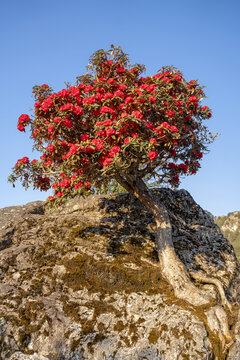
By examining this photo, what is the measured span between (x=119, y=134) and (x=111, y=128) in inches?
18.1

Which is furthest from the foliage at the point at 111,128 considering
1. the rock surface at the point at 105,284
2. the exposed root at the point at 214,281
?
the exposed root at the point at 214,281

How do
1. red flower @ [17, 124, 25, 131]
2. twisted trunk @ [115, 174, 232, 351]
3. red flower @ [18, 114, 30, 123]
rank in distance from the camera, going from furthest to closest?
red flower @ [17, 124, 25, 131] → red flower @ [18, 114, 30, 123] → twisted trunk @ [115, 174, 232, 351]

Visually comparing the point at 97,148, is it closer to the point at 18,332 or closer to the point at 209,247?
the point at 18,332

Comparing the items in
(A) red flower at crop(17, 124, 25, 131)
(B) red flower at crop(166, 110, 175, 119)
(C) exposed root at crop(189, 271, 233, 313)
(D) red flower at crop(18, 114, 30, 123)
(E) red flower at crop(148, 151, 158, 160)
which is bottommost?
(C) exposed root at crop(189, 271, 233, 313)

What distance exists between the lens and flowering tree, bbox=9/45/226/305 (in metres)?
9.85

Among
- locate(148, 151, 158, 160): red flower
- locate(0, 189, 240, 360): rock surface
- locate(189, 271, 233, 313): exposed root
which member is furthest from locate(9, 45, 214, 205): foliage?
locate(189, 271, 233, 313): exposed root

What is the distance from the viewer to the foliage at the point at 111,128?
32.1 feet

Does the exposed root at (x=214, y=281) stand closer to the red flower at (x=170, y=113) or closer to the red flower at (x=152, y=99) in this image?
the red flower at (x=170, y=113)

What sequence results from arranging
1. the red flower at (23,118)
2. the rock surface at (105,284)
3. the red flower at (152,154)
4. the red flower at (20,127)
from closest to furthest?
the rock surface at (105,284) < the red flower at (152,154) < the red flower at (23,118) < the red flower at (20,127)

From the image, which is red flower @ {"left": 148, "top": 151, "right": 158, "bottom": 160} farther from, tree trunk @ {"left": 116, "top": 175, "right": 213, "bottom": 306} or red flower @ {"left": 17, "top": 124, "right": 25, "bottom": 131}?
red flower @ {"left": 17, "top": 124, "right": 25, "bottom": 131}

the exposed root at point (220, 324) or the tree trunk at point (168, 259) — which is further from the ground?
the tree trunk at point (168, 259)

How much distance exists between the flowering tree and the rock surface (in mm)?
1445

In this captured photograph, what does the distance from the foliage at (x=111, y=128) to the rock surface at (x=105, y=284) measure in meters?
2.54

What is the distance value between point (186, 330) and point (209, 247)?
6.20 m
